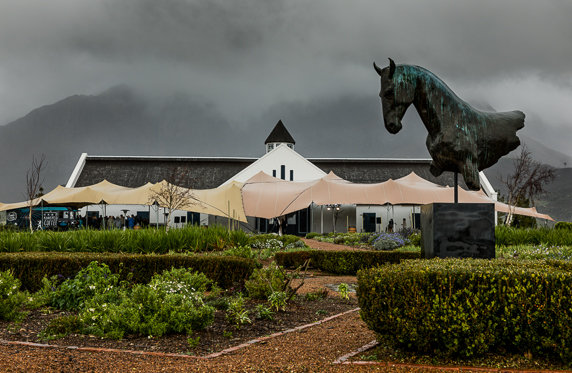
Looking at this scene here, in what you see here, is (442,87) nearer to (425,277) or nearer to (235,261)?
(425,277)

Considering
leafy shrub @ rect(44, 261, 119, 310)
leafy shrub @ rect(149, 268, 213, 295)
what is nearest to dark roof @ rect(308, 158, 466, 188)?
leafy shrub @ rect(149, 268, 213, 295)

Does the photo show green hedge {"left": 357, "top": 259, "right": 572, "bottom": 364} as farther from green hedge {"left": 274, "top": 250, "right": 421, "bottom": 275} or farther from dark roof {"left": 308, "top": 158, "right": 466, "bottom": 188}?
dark roof {"left": 308, "top": 158, "right": 466, "bottom": 188}

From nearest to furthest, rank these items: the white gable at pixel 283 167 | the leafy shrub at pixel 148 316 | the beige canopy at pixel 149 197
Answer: the leafy shrub at pixel 148 316 < the beige canopy at pixel 149 197 < the white gable at pixel 283 167

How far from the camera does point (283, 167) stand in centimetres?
3762

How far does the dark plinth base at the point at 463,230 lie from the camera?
6277 mm

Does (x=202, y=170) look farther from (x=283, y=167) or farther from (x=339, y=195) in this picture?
(x=339, y=195)

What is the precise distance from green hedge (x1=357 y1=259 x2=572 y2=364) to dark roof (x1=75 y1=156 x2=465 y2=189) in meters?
36.1

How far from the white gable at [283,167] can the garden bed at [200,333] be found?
3010cm

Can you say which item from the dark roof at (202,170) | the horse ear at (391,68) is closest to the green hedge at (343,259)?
the horse ear at (391,68)

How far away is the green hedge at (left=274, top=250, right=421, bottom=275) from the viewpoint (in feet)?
40.0

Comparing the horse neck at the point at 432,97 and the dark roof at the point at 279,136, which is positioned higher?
the dark roof at the point at 279,136

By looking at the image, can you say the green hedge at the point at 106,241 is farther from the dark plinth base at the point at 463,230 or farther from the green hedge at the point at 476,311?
the green hedge at the point at 476,311

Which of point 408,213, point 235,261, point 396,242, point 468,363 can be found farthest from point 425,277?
point 408,213

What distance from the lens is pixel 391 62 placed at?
6.05m
